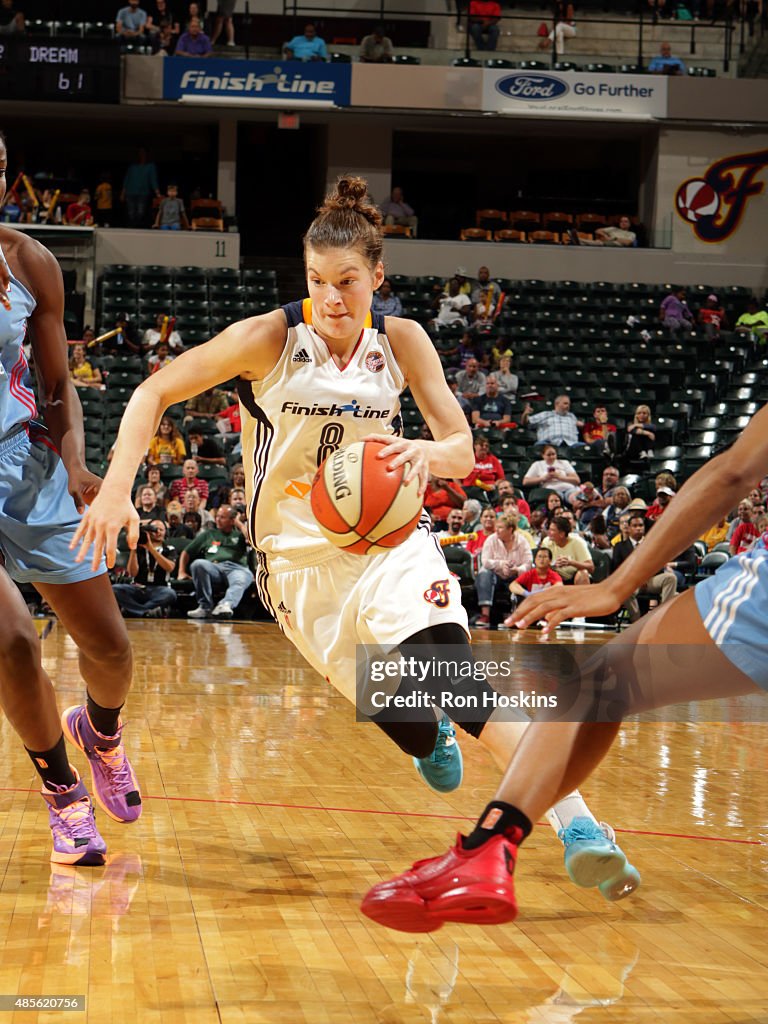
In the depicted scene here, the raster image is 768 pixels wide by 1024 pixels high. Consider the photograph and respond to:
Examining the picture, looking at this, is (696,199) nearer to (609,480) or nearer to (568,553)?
(609,480)

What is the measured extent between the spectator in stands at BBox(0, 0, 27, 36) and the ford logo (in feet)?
24.1

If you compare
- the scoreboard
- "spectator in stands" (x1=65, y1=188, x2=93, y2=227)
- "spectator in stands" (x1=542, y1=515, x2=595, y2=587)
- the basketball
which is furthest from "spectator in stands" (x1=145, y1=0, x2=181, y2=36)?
the basketball

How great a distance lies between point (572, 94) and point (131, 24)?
701 cm

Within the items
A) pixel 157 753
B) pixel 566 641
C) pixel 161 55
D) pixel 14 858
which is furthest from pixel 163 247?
pixel 14 858

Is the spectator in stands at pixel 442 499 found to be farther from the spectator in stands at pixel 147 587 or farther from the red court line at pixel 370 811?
the red court line at pixel 370 811

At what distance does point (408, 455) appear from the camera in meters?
2.90

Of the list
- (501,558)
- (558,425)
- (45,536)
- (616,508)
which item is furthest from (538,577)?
(45,536)

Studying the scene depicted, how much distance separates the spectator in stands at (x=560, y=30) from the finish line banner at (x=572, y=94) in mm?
1314

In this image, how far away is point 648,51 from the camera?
69.3 ft

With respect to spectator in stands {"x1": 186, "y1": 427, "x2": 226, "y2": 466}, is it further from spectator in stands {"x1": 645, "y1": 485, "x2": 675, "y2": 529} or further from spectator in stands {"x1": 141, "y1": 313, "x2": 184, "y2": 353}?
spectator in stands {"x1": 645, "y1": 485, "x2": 675, "y2": 529}

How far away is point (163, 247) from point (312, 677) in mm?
12111

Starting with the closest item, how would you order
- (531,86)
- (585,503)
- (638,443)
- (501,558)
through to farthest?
1. (501,558)
2. (585,503)
3. (638,443)
4. (531,86)

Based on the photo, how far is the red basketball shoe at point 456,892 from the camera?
7.47 ft

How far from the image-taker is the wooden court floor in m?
2.66
